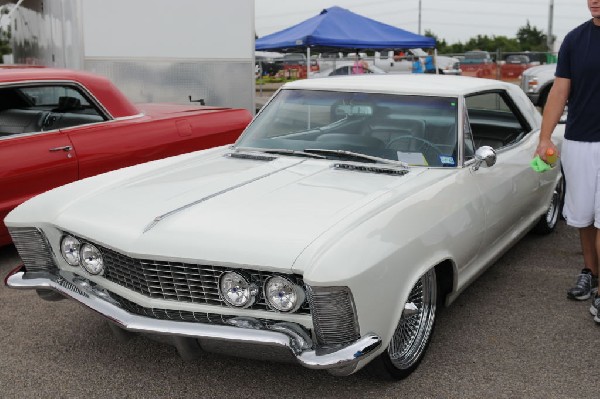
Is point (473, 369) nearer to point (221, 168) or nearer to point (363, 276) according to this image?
point (363, 276)

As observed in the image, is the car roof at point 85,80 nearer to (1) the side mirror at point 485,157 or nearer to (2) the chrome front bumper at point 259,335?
(2) the chrome front bumper at point 259,335

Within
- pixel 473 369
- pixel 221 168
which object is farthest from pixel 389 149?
pixel 473 369

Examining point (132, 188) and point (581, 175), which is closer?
point (132, 188)

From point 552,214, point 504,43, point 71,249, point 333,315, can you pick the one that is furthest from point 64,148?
point 504,43

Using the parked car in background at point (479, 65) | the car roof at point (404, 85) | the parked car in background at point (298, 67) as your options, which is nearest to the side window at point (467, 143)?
the car roof at point (404, 85)

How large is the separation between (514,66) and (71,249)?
25278mm

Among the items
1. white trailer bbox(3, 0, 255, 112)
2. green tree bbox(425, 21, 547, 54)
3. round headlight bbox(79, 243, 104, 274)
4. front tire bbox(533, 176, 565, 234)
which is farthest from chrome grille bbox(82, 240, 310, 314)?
green tree bbox(425, 21, 547, 54)

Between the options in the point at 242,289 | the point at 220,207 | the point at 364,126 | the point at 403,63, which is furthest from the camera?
the point at 403,63

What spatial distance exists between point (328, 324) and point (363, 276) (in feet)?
0.71

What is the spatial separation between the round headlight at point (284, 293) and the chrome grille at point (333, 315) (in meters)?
0.08

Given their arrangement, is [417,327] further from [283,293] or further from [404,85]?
[404,85]

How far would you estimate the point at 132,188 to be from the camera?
11.1ft

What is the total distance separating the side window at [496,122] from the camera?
4746 millimetres

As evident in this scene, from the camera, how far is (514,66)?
26.1 m
